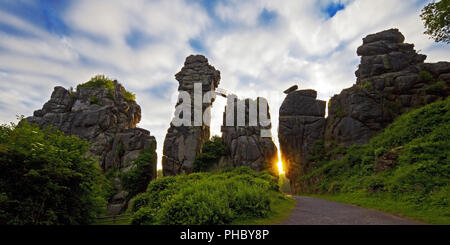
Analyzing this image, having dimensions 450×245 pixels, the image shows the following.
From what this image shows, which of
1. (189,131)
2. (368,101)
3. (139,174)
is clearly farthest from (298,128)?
(139,174)

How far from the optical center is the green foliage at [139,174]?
1442 inches

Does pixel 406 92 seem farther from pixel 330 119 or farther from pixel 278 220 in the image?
pixel 278 220

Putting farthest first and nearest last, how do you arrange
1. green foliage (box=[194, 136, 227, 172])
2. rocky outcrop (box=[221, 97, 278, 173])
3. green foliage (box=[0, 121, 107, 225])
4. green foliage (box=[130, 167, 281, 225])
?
green foliage (box=[194, 136, 227, 172])
rocky outcrop (box=[221, 97, 278, 173])
green foliage (box=[0, 121, 107, 225])
green foliage (box=[130, 167, 281, 225])

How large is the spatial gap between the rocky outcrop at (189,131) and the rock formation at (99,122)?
3745mm

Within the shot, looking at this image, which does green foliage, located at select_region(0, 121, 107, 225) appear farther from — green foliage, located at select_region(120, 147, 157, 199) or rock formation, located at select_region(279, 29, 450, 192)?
rock formation, located at select_region(279, 29, 450, 192)

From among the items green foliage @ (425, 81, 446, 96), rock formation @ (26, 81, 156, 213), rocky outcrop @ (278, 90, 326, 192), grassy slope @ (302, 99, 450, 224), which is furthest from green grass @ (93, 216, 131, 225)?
green foliage @ (425, 81, 446, 96)

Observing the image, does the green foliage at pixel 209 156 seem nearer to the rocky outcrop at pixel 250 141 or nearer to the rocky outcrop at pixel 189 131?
the rocky outcrop at pixel 250 141

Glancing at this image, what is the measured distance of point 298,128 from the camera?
114ft

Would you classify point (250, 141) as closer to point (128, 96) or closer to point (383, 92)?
point (383, 92)

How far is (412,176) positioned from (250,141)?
92.0 ft

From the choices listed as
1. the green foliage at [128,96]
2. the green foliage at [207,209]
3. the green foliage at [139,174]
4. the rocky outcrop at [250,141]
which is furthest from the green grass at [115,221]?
the green foliage at [128,96]

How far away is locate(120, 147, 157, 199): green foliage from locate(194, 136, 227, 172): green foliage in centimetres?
935

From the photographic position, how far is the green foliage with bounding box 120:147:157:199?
36.6 meters
